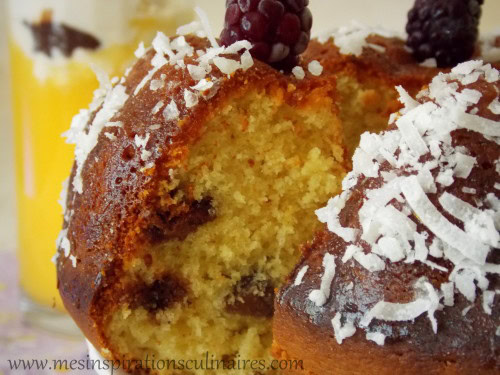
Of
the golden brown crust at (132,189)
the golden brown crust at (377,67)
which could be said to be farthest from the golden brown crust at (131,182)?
the golden brown crust at (377,67)

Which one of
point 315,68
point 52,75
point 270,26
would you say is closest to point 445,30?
point 315,68

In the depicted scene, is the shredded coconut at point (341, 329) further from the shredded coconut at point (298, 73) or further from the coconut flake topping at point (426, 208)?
the shredded coconut at point (298, 73)

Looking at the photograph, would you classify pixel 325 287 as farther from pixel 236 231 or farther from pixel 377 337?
pixel 236 231

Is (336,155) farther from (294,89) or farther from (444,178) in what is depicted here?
(444,178)

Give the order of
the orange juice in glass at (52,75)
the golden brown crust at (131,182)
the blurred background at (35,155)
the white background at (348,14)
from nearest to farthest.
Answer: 1. the golden brown crust at (131,182)
2. the orange juice in glass at (52,75)
3. the blurred background at (35,155)
4. the white background at (348,14)

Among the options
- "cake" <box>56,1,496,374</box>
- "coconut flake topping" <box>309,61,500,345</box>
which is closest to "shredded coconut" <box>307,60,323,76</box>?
"cake" <box>56,1,496,374</box>
